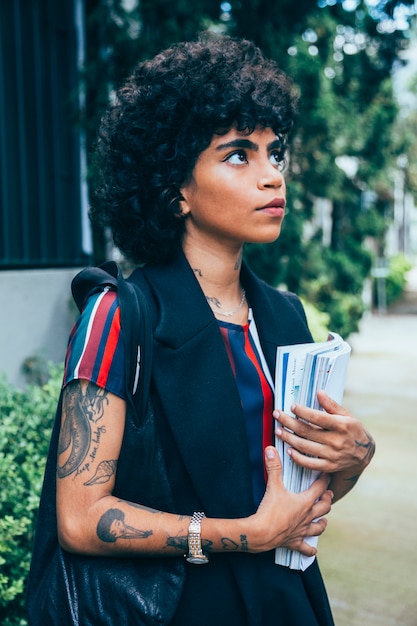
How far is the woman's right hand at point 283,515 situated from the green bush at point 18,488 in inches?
48.0

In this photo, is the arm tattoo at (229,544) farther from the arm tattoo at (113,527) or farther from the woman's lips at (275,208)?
the woman's lips at (275,208)

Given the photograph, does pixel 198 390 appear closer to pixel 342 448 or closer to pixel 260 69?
pixel 342 448

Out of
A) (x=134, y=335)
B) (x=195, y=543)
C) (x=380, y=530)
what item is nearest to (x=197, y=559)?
(x=195, y=543)

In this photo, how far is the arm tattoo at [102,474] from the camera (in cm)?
132

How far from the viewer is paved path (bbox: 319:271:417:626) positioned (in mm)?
3656

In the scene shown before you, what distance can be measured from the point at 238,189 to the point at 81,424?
1.97ft

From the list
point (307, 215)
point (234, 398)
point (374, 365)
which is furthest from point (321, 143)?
point (234, 398)

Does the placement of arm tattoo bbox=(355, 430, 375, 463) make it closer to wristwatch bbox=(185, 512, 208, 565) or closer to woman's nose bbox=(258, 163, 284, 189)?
wristwatch bbox=(185, 512, 208, 565)

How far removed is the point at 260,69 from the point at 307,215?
5585 mm

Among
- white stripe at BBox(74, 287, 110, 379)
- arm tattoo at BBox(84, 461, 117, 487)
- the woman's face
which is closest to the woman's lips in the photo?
the woman's face

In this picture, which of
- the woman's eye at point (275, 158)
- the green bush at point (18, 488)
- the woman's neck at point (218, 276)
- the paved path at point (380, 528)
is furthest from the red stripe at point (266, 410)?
the paved path at point (380, 528)

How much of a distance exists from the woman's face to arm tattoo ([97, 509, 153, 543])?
649 mm

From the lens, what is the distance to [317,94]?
250 inches

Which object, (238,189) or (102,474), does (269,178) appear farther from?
(102,474)
